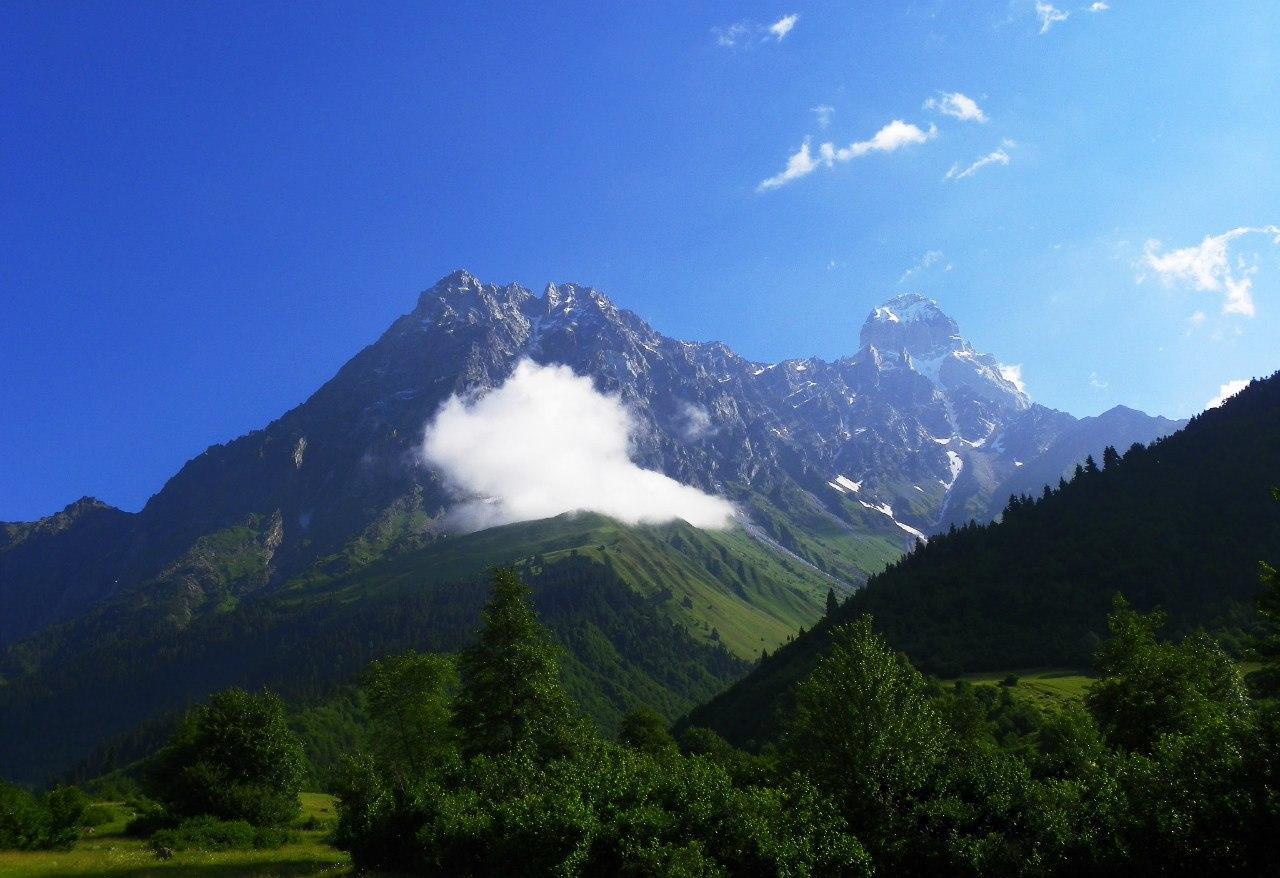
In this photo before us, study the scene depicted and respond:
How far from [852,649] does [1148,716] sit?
21789 mm

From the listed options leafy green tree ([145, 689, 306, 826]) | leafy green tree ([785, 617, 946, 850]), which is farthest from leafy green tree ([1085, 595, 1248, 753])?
leafy green tree ([145, 689, 306, 826])

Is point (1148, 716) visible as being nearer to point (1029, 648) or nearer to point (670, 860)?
point (670, 860)

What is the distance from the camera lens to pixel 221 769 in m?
62.0

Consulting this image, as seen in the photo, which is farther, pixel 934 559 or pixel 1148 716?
pixel 934 559

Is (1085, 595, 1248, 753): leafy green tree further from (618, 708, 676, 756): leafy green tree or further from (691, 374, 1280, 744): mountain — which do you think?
(691, 374, 1280, 744): mountain

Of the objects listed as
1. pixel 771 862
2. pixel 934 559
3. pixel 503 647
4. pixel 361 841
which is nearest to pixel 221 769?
pixel 503 647

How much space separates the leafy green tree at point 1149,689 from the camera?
49031mm

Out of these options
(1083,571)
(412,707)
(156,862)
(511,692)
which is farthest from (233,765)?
(1083,571)

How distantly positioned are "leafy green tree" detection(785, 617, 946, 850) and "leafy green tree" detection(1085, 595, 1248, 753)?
13505mm

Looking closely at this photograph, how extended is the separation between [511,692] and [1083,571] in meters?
154

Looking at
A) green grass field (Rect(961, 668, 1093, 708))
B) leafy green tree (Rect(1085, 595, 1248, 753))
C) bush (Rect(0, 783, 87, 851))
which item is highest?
bush (Rect(0, 783, 87, 851))

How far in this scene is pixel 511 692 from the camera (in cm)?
4694

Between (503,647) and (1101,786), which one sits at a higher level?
(503,647)

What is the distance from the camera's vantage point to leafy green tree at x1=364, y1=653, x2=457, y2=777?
6272 centimetres
